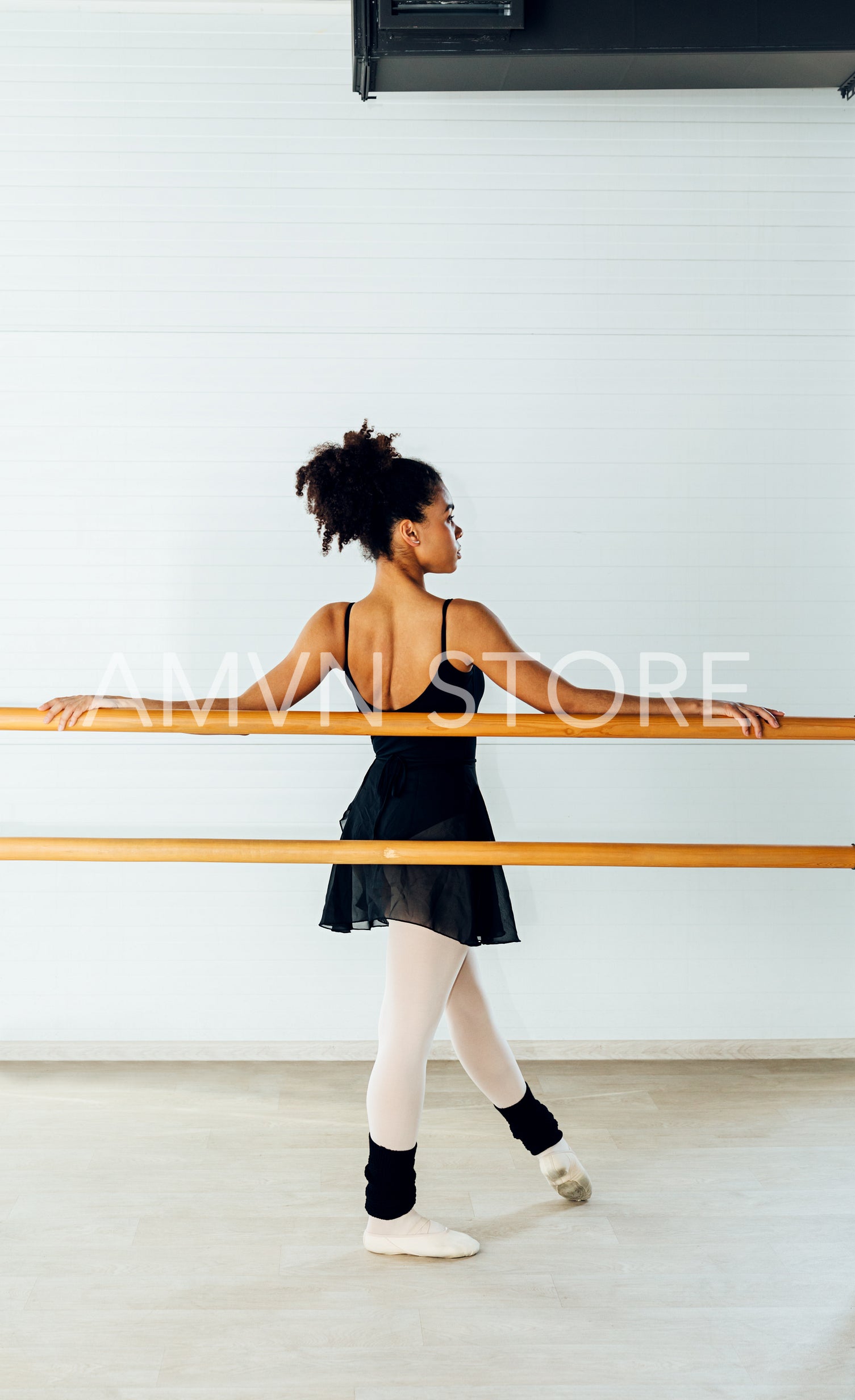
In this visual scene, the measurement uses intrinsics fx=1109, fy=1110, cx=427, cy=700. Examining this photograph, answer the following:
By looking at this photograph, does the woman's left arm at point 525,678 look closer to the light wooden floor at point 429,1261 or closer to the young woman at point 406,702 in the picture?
the young woman at point 406,702

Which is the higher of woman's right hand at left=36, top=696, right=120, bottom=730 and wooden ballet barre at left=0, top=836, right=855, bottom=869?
woman's right hand at left=36, top=696, right=120, bottom=730

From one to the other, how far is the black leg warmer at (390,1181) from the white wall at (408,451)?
115 centimetres

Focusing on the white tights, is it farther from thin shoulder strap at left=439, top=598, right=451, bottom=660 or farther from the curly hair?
the curly hair

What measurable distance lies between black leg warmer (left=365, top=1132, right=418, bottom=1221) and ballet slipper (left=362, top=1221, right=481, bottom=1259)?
1.7 inches

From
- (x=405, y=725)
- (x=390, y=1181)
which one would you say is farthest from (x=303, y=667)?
(x=390, y=1181)

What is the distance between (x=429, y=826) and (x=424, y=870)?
92 millimetres

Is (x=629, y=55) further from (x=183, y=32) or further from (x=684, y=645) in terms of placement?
(x=684, y=645)

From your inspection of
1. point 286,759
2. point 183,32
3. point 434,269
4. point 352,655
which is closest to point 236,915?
point 286,759

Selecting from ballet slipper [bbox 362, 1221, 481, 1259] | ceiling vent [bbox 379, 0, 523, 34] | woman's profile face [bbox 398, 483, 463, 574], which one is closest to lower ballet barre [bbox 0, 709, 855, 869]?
woman's profile face [bbox 398, 483, 463, 574]

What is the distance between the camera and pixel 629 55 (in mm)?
3027

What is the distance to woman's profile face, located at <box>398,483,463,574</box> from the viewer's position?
2.24 meters

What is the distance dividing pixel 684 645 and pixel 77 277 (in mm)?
2131

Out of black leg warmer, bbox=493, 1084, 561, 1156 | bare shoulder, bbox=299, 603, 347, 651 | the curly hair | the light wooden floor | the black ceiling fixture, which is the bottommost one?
the light wooden floor

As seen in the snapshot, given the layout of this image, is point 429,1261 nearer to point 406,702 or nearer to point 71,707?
point 406,702
